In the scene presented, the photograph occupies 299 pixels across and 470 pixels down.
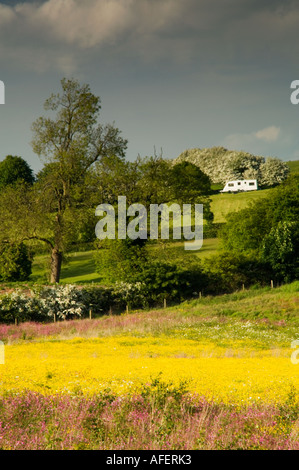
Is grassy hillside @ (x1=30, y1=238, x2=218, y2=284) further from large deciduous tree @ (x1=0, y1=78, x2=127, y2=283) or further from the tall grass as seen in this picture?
the tall grass

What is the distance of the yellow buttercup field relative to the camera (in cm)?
1097

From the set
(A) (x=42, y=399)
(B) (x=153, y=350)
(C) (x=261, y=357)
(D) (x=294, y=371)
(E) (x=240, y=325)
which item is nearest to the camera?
(A) (x=42, y=399)

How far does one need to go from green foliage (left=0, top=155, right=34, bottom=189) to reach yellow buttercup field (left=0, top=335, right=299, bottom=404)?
230 ft

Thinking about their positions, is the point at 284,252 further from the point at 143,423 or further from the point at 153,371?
the point at 143,423

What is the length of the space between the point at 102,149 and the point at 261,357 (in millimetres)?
33376

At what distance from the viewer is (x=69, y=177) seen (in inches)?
1809

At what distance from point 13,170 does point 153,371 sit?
7984cm

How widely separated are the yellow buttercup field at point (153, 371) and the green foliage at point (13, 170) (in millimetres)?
70010

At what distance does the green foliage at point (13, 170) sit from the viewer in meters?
85.9

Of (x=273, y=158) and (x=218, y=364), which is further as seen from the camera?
(x=273, y=158)
